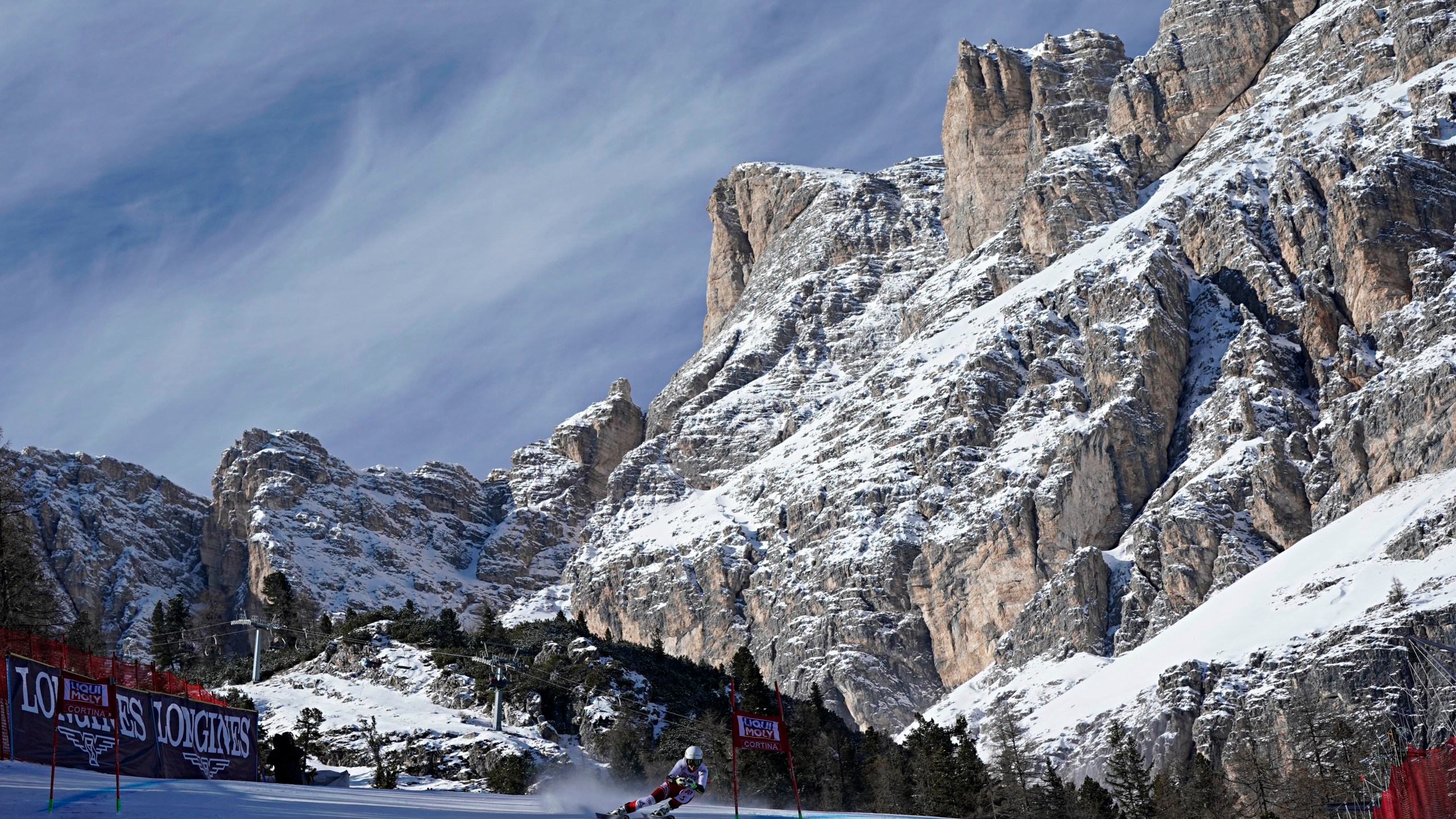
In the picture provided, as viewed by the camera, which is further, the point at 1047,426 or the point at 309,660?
the point at 1047,426

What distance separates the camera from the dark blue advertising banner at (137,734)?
35219 mm

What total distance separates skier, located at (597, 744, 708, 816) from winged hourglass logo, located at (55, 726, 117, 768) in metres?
14.6

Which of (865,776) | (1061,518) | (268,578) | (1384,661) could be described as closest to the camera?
(865,776)

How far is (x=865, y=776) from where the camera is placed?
9962cm

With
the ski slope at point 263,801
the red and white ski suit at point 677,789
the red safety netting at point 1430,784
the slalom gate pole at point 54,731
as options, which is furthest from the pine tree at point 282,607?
the red safety netting at point 1430,784

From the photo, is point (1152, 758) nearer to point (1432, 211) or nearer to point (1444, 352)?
point (1444, 352)

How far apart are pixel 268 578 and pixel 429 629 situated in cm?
4042

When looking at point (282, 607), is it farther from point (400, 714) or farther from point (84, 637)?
point (400, 714)

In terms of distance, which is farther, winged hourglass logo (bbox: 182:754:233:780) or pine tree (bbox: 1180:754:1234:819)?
pine tree (bbox: 1180:754:1234:819)

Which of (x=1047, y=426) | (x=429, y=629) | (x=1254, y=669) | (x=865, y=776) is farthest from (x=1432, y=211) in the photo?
(x=429, y=629)

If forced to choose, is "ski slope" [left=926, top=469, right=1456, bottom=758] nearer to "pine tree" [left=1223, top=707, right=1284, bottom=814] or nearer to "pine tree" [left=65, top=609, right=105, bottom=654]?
"pine tree" [left=1223, top=707, right=1284, bottom=814]

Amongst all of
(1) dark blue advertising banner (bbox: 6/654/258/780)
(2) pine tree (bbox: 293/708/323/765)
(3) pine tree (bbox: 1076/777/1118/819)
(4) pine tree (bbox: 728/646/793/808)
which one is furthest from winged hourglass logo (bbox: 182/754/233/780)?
(3) pine tree (bbox: 1076/777/1118/819)

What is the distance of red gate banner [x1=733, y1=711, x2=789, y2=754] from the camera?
3184 cm

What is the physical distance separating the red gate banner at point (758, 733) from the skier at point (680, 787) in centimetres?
141
